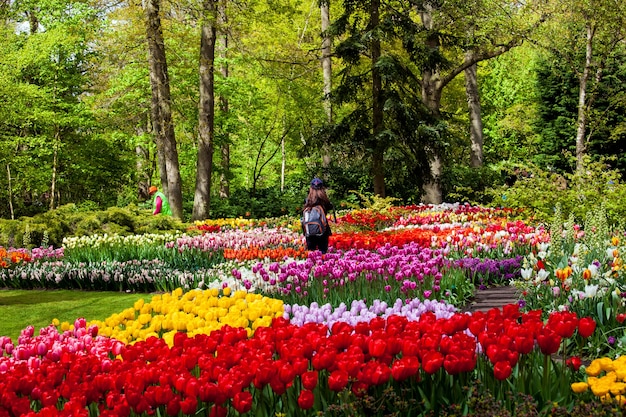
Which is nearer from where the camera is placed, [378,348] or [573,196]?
[378,348]

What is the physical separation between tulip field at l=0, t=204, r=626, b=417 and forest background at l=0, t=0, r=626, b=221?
670cm

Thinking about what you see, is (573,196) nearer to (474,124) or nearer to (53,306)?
(53,306)

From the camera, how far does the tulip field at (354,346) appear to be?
2.81 meters

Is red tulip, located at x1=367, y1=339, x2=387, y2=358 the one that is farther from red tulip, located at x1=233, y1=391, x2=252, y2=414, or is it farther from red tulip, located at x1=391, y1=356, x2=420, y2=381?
red tulip, located at x1=233, y1=391, x2=252, y2=414

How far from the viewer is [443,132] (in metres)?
19.2

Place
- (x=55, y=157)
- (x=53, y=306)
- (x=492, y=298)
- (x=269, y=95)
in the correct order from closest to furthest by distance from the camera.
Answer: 1. (x=492, y=298)
2. (x=53, y=306)
3. (x=55, y=157)
4. (x=269, y=95)

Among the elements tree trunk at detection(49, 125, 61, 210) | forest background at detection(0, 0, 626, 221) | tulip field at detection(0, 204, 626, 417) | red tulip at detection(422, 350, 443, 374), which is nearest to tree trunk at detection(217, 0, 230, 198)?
forest background at detection(0, 0, 626, 221)

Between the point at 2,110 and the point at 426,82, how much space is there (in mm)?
13566

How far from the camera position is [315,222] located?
9.91 metres

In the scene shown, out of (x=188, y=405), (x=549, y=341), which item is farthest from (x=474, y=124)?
(x=188, y=405)

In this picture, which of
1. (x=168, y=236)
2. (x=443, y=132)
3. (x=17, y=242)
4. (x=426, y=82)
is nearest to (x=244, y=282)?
(x=168, y=236)

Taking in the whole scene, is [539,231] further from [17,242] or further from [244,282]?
[17,242]

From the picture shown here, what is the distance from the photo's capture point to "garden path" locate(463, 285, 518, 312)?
22.0 feet

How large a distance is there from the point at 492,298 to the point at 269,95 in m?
20.9
